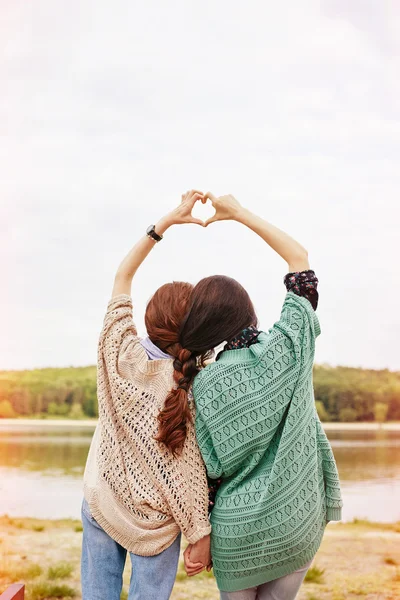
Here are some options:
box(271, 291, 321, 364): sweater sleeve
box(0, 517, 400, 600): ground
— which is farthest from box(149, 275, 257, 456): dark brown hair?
box(0, 517, 400, 600): ground

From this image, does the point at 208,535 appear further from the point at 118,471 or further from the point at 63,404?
the point at 63,404

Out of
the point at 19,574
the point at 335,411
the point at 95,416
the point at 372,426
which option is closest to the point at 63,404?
the point at 95,416

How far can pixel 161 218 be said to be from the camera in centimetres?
174

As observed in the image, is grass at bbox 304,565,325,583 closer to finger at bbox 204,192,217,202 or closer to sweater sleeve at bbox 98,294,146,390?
sweater sleeve at bbox 98,294,146,390

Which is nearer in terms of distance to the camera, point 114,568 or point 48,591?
point 114,568

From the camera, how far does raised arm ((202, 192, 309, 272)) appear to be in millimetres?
1632

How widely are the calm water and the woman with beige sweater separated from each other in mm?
3886

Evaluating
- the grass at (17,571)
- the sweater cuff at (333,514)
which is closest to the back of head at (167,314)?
the sweater cuff at (333,514)

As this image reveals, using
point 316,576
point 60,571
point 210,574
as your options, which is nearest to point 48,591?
point 60,571

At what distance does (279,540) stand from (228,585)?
19 centimetres

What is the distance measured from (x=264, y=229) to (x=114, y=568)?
3.17ft

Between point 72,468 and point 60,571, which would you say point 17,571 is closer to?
point 60,571

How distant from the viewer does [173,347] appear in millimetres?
1637

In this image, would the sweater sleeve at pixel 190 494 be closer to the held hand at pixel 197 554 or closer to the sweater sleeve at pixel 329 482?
the held hand at pixel 197 554
